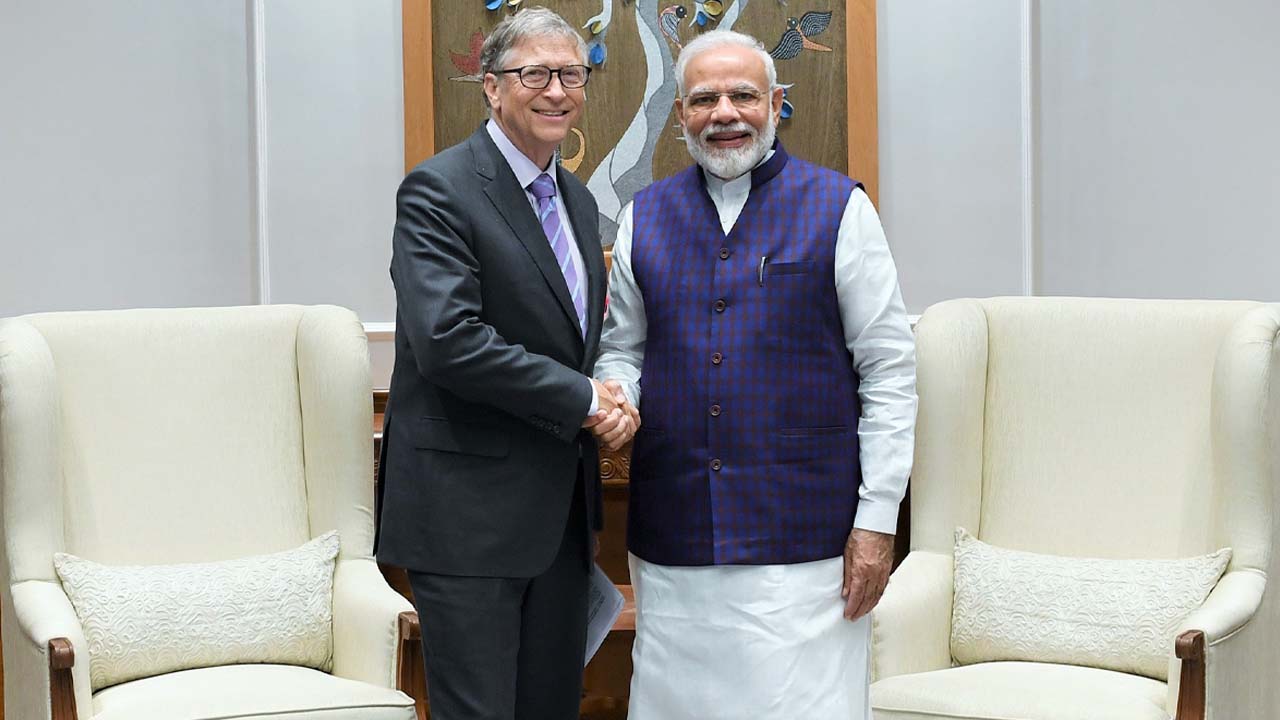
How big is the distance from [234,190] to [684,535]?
2.02 metres

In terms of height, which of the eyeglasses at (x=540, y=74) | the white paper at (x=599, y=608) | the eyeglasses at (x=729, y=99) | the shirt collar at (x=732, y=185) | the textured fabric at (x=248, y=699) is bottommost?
the textured fabric at (x=248, y=699)

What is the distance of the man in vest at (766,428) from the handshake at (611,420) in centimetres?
6

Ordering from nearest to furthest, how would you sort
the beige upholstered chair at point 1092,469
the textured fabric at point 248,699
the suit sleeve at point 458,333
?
the suit sleeve at point 458,333
the textured fabric at point 248,699
the beige upholstered chair at point 1092,469

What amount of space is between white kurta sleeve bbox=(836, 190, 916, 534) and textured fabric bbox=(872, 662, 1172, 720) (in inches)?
20.4

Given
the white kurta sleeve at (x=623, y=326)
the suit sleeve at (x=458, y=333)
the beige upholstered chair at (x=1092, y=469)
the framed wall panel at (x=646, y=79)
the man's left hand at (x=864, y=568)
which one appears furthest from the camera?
the framed wall panel at (x=646, y=79)

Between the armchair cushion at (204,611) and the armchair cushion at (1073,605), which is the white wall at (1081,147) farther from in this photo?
the armchair cushion at (204,611)

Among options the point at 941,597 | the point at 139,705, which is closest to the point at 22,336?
the point at 139,705

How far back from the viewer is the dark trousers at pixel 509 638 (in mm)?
→ 2109

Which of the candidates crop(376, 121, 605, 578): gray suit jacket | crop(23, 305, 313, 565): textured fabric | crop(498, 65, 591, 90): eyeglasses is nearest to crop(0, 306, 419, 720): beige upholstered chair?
crop(23, 305, 313, 565): textured fabric

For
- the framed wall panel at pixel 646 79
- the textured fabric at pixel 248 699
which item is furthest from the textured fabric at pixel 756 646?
the framed wall panel at pixel 646 79

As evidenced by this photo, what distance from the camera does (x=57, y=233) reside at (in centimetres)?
315

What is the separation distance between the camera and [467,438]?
2.11 meters

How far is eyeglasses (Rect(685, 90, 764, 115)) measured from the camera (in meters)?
2.15

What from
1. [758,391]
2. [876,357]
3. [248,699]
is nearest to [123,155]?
[248,699]
